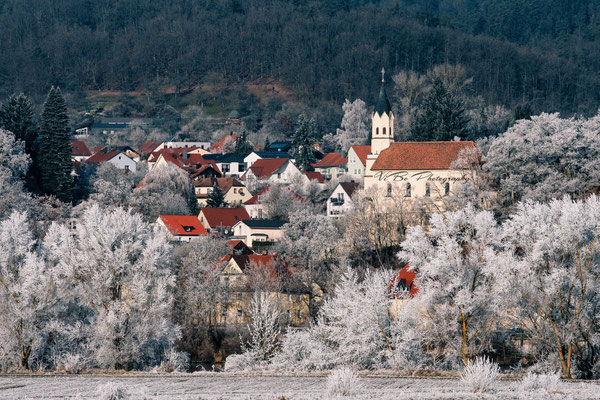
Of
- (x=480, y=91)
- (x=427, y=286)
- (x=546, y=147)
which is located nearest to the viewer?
(x=427, y=286)

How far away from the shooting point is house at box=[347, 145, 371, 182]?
300 ft

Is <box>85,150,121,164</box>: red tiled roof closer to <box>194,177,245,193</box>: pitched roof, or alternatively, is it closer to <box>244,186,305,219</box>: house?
<box>194,177,245,193</box>: pitched roof

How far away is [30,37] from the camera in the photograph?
19475 cm

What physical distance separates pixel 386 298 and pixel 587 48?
16833cm

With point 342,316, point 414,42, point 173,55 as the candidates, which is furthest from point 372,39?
point 342,316

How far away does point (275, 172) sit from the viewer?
9512 cm

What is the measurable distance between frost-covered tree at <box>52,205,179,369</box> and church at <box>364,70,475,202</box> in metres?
29.0

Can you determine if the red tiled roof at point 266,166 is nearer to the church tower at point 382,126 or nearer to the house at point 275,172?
the house at point 275,172

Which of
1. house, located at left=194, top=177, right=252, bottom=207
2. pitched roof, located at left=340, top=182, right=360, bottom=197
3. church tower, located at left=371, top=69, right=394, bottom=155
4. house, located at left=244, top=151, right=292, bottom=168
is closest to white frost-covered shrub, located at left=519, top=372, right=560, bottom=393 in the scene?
church tower, located at left=371, top=69, right=394, bottom=155

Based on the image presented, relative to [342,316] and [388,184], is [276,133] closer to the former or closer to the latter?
[388,184]

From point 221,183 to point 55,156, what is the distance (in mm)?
23053

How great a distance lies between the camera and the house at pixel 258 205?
76.6 metres

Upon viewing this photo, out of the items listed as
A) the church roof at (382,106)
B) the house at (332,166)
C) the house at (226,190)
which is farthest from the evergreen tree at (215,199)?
the church roof at (382,106)

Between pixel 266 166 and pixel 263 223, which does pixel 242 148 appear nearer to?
→ pixel 266 166
